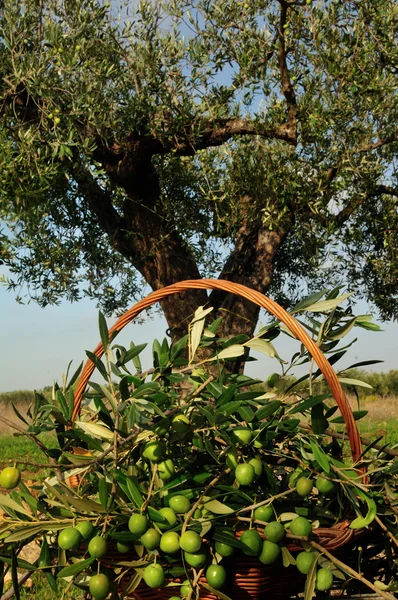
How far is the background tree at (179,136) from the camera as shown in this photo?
281 inches

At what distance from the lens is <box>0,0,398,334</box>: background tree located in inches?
281

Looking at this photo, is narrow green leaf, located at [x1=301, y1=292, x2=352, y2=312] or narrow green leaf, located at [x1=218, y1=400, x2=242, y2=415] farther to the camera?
narrow green leaf, located at [x1=301, y1=292, x2=352, y2=312]

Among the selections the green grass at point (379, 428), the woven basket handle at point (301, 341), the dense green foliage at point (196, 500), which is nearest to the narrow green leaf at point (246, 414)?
the dense green foliage at point (196, 500)

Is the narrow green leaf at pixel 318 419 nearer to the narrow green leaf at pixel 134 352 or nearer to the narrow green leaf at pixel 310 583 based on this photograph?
the narrow green leaf at pixel 310 583

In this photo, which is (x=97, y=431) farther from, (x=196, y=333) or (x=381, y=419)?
(x=381, y=419)

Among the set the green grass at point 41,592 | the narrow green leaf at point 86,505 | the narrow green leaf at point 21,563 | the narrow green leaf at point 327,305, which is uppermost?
the narrow green leaf at point 327,305

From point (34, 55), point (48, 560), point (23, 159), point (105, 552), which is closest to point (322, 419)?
point (105, 552)

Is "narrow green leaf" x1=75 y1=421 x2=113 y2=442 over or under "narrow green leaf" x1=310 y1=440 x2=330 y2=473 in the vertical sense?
over

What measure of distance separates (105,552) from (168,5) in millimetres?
7719

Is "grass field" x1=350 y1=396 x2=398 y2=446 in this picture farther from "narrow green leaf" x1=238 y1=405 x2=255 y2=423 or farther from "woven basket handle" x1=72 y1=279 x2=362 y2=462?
"narrow green leaf" x1=238 y1=405 x2=255 y2=423

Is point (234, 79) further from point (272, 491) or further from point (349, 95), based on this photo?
point (272, 491)

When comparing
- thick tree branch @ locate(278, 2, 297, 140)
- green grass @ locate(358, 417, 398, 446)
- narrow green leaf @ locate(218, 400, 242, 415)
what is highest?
thick tree branch @ locate(278, 2, 297, 140)

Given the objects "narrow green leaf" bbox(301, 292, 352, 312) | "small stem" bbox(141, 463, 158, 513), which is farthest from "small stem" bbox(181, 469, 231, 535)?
"narrow green leaf" bbox(301, 292, 352, 312)

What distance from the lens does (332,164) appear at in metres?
8.38
